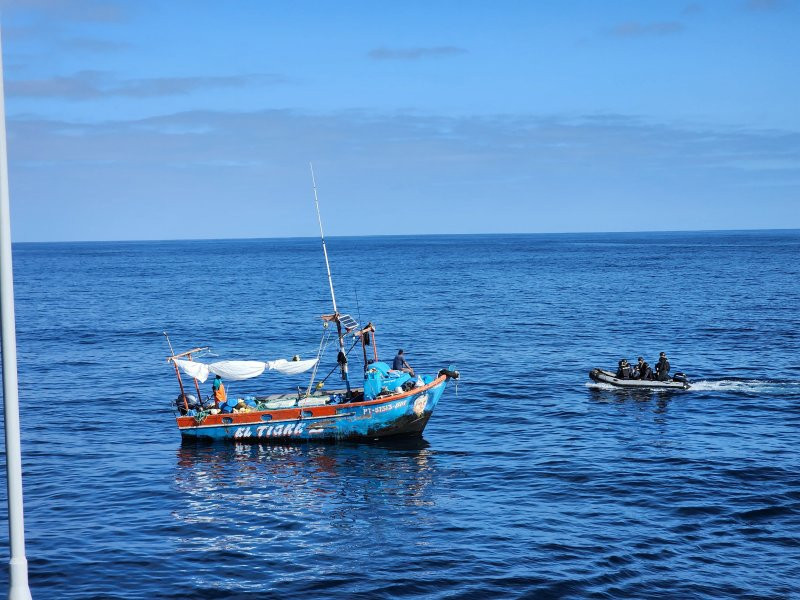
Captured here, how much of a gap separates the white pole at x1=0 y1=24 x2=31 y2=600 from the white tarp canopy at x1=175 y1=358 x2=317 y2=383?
85.4 ft

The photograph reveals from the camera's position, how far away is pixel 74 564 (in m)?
22.8

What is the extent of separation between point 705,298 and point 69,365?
68252 millimetres

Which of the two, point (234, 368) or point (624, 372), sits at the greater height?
point (234, 368)

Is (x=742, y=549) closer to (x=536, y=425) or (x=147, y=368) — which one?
(x=536, y=425)

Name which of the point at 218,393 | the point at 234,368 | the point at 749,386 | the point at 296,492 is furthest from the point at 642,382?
the point at 296,492

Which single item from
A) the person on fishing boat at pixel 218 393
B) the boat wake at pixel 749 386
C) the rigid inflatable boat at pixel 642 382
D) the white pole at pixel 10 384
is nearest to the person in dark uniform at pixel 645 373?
the rigid inflatable boat at pixel 642 382

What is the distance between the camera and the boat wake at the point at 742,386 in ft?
145

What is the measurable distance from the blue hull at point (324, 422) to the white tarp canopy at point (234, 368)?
6.54 feet

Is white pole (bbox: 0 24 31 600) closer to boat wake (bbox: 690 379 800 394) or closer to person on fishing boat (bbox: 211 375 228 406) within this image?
person on fishing boat (bbox: 211 375 228 406)

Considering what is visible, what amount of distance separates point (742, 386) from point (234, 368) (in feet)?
87.4

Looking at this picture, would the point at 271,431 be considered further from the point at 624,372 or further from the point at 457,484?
the point at 624,372

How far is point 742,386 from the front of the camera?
45.2 meters

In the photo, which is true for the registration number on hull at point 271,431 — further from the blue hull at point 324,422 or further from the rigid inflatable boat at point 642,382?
the rigid inflatable boat at point 642,382

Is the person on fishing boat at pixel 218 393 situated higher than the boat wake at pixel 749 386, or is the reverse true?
the person on fishing boat at pixel 218 393
